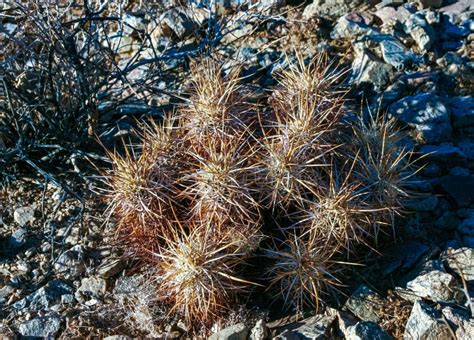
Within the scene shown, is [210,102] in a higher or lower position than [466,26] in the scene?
higher

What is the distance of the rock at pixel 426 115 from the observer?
4.91 metres

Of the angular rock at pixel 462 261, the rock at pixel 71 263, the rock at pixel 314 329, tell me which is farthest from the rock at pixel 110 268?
the angular rock at pixel 462 261

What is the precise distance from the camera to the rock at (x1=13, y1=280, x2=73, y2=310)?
167 inches

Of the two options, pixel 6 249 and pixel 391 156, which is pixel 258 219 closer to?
pixel 391 156

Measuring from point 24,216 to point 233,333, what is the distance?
69.8 inches

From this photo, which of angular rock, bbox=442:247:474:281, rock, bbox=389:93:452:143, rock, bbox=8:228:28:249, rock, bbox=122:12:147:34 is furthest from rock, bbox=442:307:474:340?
rock, bbox=122:12:147:34

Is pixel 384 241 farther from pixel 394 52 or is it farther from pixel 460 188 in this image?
pixel 394 52

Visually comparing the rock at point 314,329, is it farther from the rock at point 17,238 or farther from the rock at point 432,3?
the rock at point 432,3

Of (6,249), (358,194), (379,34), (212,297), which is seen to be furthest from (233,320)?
(379,34)

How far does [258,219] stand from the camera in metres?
3.72

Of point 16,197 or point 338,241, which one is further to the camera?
point 16,197

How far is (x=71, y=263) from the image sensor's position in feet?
14.6

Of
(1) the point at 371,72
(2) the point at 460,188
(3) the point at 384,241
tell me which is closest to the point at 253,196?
(3) the point at 384,241

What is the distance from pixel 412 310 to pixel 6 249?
242 cm
